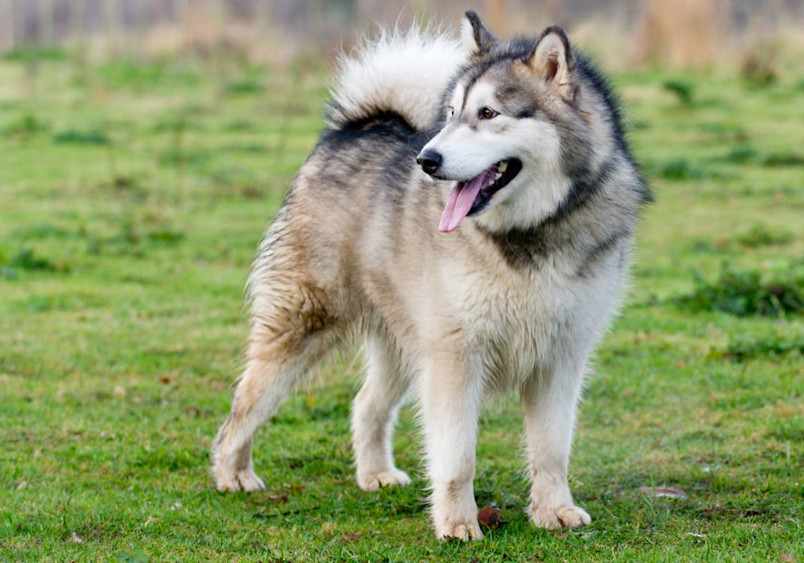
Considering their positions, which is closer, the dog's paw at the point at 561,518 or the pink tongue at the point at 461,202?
the pink tongue at the point at 461,202

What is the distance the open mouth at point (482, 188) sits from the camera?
4.07 m

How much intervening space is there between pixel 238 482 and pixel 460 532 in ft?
3.96

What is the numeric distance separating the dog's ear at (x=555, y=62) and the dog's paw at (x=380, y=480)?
6.70ft

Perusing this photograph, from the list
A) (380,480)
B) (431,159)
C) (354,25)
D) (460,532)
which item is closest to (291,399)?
(380,480)

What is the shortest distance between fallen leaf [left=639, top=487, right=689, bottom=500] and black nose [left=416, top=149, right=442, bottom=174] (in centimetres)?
182

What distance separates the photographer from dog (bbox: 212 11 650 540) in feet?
13.5

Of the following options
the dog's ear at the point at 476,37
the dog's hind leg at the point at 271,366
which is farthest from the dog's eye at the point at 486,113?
the dog's hind leg at the point at 271,366

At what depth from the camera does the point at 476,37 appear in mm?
4473

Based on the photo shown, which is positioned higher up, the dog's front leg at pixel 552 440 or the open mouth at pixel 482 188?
the open mouth at pixel 482 188

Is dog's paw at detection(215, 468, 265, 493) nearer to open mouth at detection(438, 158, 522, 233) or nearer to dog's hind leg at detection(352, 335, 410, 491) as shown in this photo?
dog's hind leg at detection(352, 335, 410, 491)

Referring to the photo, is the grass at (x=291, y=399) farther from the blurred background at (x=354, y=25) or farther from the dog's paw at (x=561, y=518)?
the blurred background at (x=354, y=25)

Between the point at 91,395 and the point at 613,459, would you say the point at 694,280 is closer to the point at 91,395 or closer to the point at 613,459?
the point at 613,459

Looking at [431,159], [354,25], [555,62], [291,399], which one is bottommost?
[291,399]

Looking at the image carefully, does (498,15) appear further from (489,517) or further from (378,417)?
(489,517)
